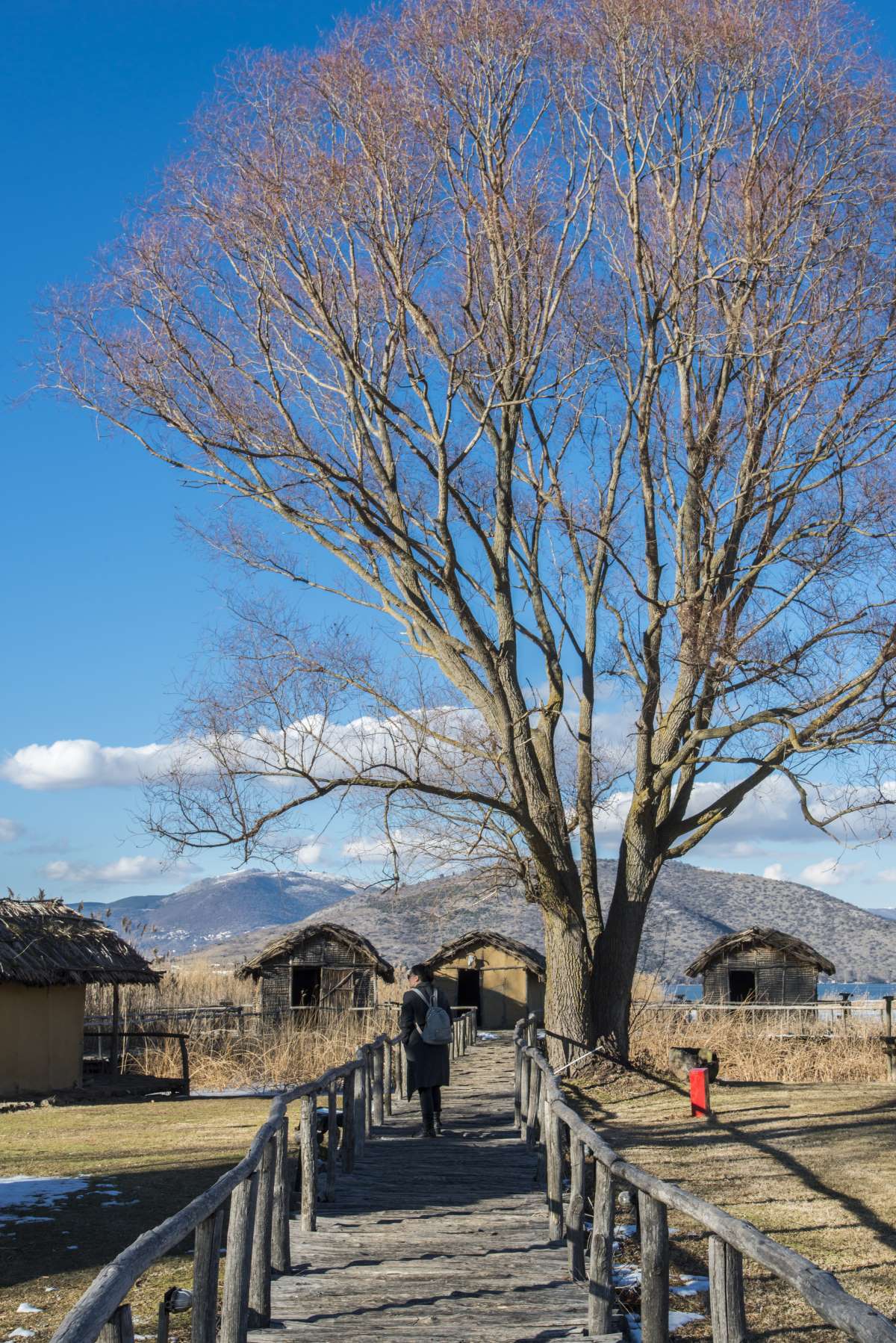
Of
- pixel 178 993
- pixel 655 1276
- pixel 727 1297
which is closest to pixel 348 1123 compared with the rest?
pixel 655 1276

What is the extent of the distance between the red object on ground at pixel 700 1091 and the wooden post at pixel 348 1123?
4.55m

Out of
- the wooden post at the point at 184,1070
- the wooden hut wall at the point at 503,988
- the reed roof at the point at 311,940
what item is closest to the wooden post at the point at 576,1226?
the wooden post at the point at 184,1070

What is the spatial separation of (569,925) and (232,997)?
1107 inches

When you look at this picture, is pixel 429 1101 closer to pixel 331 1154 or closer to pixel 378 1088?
pixel 378 1088

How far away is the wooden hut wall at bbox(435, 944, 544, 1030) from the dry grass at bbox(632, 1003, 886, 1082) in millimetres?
10936

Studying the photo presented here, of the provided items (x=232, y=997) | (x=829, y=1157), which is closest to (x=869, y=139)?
(x=829, y=1157)

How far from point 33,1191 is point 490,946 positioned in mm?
30549

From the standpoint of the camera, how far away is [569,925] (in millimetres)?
17469

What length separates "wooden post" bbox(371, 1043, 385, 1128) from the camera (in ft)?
50.3

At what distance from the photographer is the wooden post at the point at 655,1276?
601cm

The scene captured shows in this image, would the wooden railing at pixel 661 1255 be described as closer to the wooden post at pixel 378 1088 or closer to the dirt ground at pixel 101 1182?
the dirt ground at pixel 101 1182

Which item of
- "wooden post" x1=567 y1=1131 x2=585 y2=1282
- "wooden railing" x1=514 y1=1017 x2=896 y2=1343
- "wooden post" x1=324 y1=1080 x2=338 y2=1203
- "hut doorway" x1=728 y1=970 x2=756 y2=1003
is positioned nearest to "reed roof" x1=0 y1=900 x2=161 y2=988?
"wooden post" x1=324 y1=1080 x2=338 y2=1203

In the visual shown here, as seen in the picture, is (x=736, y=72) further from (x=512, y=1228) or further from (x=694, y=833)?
(x=512, y=1228)

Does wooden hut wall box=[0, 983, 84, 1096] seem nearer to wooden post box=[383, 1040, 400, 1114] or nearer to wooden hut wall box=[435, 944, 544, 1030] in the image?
wooden post box=[383, 1040, 400, 1114]
